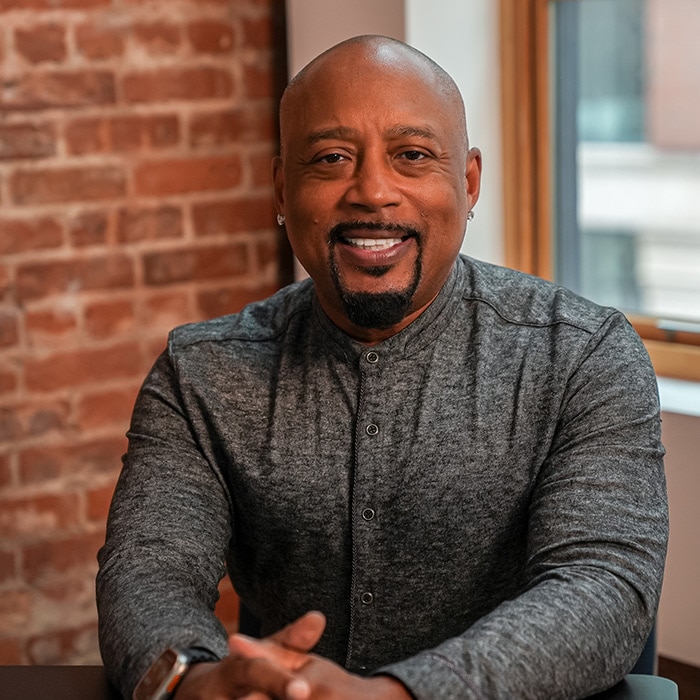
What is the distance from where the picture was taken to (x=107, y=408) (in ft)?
8.83

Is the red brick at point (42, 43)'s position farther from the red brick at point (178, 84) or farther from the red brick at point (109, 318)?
the red brick at point (109, 318)

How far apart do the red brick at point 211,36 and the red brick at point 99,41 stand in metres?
0.18

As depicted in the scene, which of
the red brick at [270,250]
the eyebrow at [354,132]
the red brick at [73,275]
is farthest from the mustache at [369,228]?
the red brick at [270,250]

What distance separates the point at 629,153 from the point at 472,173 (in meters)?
0.96

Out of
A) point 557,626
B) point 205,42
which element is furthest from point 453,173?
point 205,42

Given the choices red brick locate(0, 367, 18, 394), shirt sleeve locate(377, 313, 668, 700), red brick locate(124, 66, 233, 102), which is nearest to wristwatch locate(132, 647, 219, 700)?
shirt sleeve locate(377, 313, 668, 700)

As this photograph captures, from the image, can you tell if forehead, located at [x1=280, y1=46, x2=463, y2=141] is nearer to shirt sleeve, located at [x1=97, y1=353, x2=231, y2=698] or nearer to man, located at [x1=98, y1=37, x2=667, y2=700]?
man, located at [x1=98, y1=37, x2=667, y2=700]

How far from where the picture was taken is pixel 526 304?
5.70 ft

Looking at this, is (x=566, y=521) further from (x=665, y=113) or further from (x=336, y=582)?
(x=665, y=113)

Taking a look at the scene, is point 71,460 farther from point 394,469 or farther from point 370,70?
point 370,70

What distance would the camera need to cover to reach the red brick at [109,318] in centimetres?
264

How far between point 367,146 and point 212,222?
3.90 feet

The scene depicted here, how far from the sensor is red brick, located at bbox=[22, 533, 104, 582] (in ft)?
8.73

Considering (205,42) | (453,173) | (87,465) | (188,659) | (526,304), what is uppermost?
(205,42)
